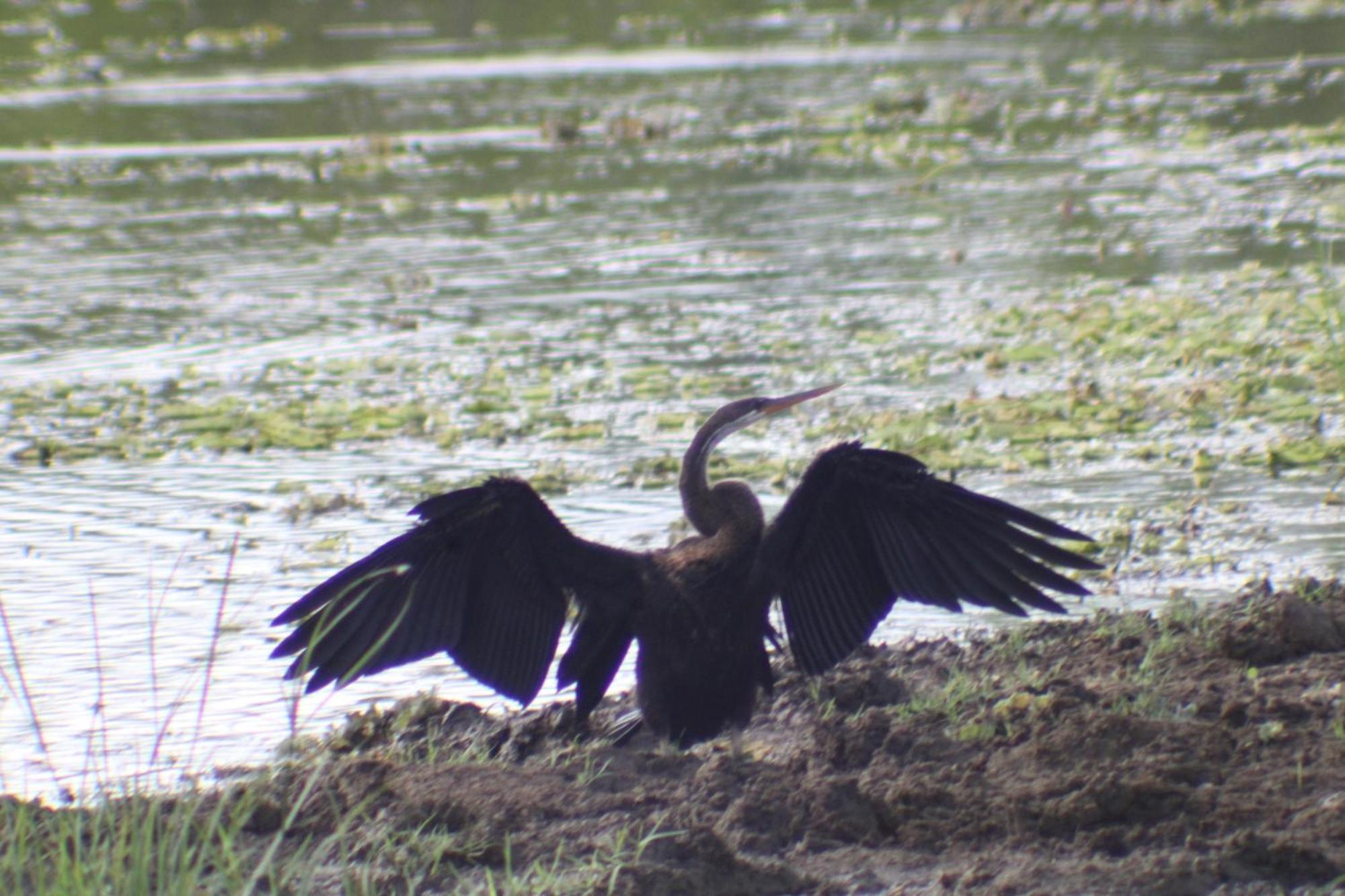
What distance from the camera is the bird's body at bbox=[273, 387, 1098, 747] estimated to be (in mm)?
4605

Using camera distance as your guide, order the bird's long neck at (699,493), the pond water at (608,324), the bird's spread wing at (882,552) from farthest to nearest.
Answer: the pond water at (608,324) < the bird's long neck at (699,493) < the bird's spread wing at (882,552)

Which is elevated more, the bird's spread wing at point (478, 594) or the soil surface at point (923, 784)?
the bird's spread wing at point (478, 594)

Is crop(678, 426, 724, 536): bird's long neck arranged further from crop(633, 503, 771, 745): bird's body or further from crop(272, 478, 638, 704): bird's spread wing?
crop(272, 478, 638, 704): bird's spread wing

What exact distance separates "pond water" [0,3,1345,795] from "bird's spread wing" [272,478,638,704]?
27cm

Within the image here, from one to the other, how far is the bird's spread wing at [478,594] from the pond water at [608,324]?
0.88 ft

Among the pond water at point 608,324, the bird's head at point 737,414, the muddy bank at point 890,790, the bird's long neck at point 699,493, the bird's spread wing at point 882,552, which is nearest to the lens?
the muddy bank at point 890,790

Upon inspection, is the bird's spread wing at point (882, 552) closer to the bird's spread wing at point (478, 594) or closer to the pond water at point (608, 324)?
the bird's spread wing at point (478, 594)

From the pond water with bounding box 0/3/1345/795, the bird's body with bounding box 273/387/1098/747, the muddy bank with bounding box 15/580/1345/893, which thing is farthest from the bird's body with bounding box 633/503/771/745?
the pond water with bounding box 0/3/1345/795

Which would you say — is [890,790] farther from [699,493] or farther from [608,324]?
[608,324]

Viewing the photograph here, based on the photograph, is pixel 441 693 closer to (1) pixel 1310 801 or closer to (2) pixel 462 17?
(1) pixel 1310 801

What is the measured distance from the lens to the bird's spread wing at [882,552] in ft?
15.0

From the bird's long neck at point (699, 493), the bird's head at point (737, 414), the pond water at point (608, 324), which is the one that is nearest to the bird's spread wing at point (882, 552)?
the bird's long neck at point (699, 493)

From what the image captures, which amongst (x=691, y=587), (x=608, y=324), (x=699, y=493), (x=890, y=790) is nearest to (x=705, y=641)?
(x=691, y=587)

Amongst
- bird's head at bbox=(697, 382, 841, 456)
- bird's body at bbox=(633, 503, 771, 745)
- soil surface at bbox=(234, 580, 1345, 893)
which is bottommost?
soil surface at bbox=(234, 580, 1345, 893)
